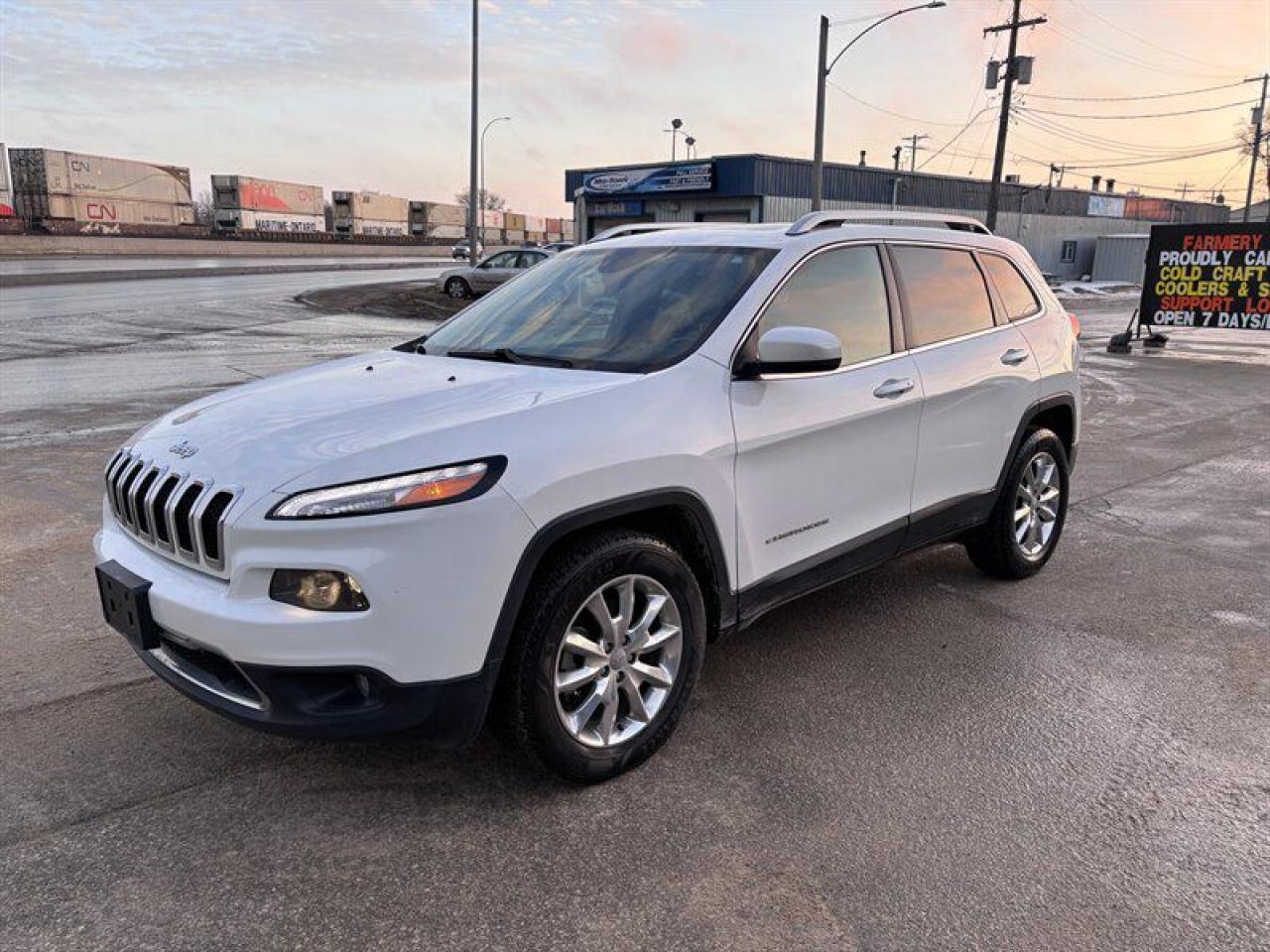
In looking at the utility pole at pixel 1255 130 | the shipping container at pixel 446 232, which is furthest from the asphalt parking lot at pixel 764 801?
the shipping container at pixel 446 232

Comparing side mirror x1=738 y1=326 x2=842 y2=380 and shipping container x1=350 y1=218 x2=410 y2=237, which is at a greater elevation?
shipping container x1=350 y1=218 x2=410 y2=237

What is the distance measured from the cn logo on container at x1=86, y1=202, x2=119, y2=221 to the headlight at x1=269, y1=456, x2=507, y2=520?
72889 mm

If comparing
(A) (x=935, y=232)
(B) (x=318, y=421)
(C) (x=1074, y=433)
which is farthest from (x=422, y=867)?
(C) (x=1074, y=433)

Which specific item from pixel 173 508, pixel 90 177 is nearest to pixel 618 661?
pixel 173 508

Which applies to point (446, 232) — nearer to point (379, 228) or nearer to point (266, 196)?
point (379, 228)

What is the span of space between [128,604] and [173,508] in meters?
0.36

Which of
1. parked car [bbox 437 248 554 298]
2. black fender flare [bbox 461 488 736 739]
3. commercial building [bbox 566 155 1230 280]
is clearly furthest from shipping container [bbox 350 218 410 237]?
black fender flare [bbox 461 488 736 739]

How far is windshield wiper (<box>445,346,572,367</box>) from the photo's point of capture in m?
3.50

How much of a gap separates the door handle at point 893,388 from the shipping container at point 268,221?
81917mm

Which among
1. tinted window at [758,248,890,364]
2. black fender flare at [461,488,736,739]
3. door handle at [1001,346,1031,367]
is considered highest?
tinted window at [758,248,890,364]

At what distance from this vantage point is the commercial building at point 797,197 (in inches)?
1574

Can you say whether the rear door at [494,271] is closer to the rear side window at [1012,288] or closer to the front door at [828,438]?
the rear side window at [1012,288]

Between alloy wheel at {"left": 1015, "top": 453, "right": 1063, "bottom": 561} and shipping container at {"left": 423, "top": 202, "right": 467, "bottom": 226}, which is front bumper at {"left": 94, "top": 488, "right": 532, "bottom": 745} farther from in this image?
shipping container at {"left": 423, "top": 202, "right": 467, "bottom": 226}

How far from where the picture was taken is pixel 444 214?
323 ft
